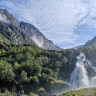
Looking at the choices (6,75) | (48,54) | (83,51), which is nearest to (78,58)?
(83,51)

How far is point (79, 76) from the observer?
132 meters

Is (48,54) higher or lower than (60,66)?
higher

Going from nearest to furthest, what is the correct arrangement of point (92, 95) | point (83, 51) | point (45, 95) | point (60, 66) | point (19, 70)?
point (92, 95), point (45, 95), point (19, 70), point (60, 66), point (83, 51)

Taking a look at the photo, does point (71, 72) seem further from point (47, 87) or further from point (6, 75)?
point (6, 75)

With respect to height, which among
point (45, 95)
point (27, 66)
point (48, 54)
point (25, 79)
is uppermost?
point (48, 54)

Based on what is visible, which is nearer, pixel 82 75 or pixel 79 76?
pixel 82 75

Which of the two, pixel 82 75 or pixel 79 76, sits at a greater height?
pixel 82 75

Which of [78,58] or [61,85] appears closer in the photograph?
[61,85]

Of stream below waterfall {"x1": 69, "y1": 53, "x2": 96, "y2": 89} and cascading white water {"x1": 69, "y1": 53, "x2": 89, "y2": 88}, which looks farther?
cascading white water {"x1": 69, "y1": 53, "x2": 89, "y2": 88}

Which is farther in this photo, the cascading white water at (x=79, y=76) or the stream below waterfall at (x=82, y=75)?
the cascading white water at (x=79, y=76)

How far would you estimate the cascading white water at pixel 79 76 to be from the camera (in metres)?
123

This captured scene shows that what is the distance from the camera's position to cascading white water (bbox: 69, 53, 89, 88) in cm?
12257

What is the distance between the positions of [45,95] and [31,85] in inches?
494

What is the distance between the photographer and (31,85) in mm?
102562
